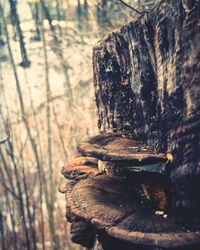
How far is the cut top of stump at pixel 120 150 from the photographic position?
1.61 metres

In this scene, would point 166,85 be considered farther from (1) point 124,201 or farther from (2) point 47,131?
(2) point 47,131

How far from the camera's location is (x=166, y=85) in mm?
1755

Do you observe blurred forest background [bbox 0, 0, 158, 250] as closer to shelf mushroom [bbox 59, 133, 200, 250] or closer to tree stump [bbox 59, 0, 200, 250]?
tree stump [bbox 59, 0, 200, 250]

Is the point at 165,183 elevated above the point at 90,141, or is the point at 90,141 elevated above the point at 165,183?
the point at 90,141

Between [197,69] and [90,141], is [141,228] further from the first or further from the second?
[197,69]

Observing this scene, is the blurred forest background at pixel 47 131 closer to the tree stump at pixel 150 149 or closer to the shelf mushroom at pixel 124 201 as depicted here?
the tree stump at pixel 150 149

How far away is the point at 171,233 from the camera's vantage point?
4.82 feet

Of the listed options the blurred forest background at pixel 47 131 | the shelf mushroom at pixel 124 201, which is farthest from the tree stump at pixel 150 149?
the blurred forest background at pixel 47 131

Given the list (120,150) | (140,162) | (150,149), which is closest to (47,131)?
(150,149)

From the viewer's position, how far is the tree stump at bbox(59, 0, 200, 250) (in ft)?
5.10

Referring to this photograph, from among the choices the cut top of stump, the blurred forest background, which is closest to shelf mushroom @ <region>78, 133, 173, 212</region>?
the cut top of stump

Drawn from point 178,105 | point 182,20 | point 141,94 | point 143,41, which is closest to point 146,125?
point 141,94

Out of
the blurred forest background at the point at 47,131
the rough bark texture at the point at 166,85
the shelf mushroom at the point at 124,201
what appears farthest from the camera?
the blurred forest background at the point at 47,131

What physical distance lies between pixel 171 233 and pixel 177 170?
36 centimetres
